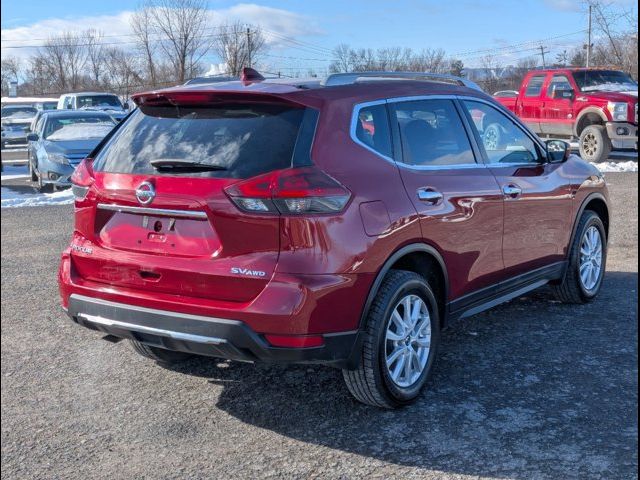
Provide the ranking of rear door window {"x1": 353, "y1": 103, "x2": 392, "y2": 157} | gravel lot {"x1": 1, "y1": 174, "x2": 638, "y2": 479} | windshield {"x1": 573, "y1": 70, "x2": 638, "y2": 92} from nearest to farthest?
gravel lot {"x1": 1, "y1": 174, "x2": 638, "y2": 479} → rear door window {"x1": 353, "y1": 103, "x2": 392, "y2": 157} → windshield {"x1": 573, "y1": 70, "x2": 638, "y2": 92}

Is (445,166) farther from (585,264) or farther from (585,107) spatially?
(585,107)

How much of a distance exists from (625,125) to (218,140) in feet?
47.6

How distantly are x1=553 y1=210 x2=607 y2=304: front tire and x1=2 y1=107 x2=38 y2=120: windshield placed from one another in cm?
3256

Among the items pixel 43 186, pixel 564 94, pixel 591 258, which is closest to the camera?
pixel 591 258

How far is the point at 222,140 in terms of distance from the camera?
384 cm

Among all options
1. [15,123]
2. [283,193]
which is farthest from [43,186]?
[15,123]

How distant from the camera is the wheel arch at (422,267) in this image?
12.8ft

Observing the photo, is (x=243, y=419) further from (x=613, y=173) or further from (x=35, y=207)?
(x=613, y=173)

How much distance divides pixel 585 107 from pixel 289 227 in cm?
1522

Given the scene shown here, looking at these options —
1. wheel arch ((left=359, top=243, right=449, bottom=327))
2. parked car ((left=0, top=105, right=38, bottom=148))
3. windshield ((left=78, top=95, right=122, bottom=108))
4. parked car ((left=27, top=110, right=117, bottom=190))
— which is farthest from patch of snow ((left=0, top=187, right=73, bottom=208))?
parked car ((left=0, top=105, right=38, bottom=148))

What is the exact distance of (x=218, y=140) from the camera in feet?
12.6

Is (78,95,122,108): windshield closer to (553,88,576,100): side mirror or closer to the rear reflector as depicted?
(553,88,576,100): side mirror

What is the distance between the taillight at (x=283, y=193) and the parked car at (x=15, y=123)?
28.0 metres

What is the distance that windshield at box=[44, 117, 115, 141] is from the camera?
15.9 meters
